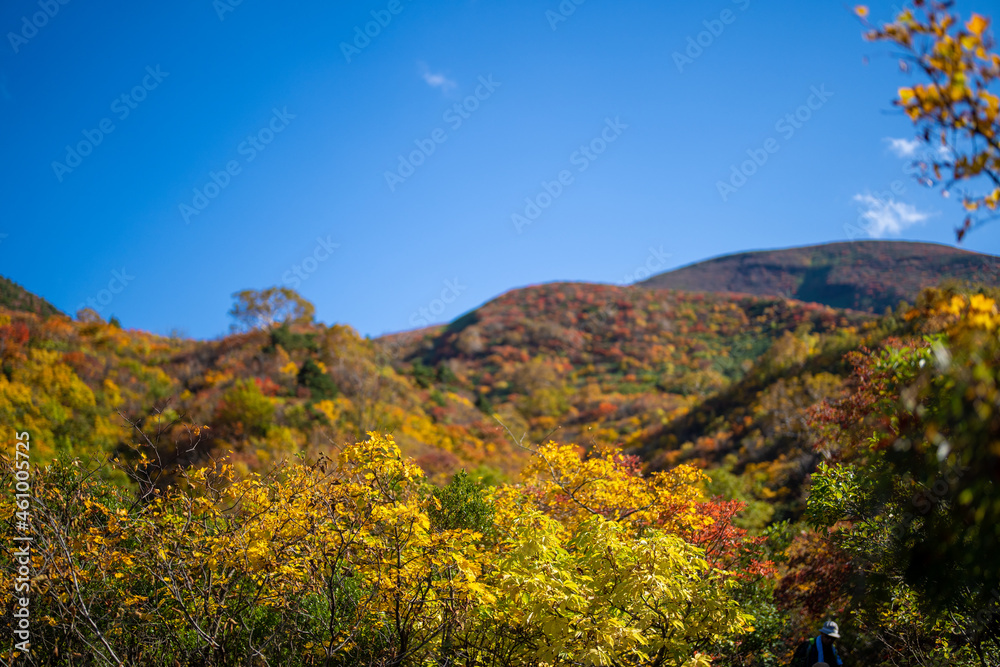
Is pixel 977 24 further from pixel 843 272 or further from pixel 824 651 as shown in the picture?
pixel 843 272

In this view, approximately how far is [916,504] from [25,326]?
106ft

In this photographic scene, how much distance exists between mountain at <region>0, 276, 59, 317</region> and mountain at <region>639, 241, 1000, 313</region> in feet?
234

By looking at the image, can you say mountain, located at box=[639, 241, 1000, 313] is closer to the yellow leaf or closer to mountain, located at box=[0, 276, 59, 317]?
the yellow leaf

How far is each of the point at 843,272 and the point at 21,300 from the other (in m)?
89.9

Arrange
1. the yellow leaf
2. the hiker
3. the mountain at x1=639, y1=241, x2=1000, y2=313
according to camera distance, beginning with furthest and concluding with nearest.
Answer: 1. the mountain at x1=639, y1=241, x2=1000, y2=313
2. the hiker
3. the yellow leaf

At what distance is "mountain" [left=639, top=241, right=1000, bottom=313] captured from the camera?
65.2 metres

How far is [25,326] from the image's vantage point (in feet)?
83.6

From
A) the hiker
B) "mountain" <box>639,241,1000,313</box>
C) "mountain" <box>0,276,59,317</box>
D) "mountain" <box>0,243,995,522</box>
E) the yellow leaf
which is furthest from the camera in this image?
"mountain" <box>639,241,1000,313</box>

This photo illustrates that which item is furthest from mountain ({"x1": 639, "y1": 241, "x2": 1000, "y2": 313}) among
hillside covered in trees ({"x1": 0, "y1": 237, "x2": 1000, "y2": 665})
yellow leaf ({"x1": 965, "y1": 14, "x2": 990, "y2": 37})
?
yellow leaf ({"x1": 965, "y1": 14, "x2": 990, "y2": 37})

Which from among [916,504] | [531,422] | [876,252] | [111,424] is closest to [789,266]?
[876,252]

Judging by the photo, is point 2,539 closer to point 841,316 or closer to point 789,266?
point 841,316

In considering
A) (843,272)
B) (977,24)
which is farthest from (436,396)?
(843,272)

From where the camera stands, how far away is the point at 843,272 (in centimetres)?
8012

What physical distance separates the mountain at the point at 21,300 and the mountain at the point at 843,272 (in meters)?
71.3
